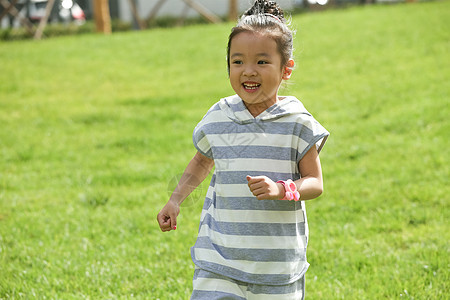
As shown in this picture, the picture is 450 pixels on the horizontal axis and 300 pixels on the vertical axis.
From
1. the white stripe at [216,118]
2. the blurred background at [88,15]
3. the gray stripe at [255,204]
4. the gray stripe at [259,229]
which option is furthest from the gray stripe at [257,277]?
the blurred background at [88,15]

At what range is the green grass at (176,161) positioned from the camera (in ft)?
12.4

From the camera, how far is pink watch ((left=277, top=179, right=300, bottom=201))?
215 centimetres

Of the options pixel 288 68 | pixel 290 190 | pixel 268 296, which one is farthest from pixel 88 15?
pixel 290 190

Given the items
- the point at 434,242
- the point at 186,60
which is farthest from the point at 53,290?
the point at 186,60

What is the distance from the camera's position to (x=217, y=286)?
2.42 meters

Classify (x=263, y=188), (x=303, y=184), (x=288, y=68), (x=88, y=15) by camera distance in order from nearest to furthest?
(x=263, y=188), (x=303, y=184), (x=288, y=68), (x=88, y=15)

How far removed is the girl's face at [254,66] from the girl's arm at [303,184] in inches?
12.3

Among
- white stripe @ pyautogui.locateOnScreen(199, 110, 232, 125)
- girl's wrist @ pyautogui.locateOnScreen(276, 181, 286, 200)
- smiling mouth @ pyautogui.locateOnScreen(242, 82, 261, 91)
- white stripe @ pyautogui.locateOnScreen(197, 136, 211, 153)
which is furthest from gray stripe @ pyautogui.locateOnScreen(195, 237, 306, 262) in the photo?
smiling mouth @ pyautogui.locateOnScreen(242, 82, 261, 91)

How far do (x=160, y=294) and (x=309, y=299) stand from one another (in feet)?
2.88

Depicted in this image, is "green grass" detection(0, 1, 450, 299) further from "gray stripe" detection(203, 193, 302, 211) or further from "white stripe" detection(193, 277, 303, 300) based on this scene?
"white stripe" detection(193, 277, 303, 300)

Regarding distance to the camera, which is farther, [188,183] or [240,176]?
[188,183]

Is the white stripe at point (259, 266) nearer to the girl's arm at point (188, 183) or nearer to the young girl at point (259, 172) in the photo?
the young girl at point (259, 172)

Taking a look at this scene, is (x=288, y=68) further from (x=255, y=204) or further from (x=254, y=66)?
(x=255, y=204)

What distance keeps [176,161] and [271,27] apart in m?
4.25
